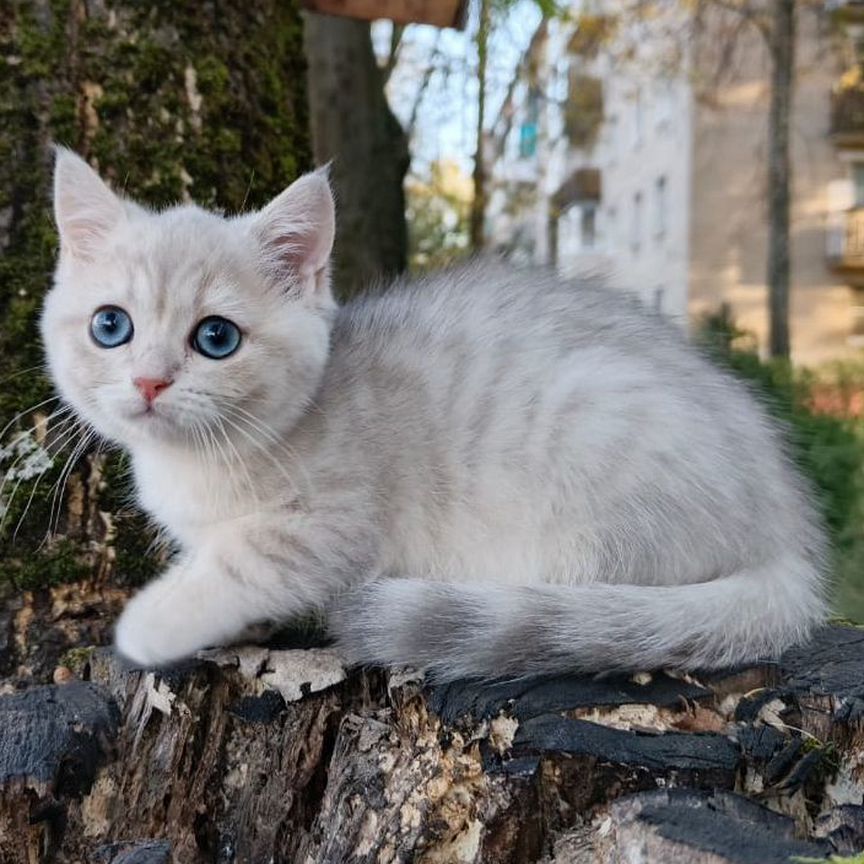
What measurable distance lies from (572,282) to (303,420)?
0.80 metres

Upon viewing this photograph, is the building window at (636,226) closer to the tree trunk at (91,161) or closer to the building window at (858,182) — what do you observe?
the building window at (858,182)

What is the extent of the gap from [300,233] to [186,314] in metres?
0.31

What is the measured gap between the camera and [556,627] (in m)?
1.62

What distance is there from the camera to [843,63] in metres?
13.8

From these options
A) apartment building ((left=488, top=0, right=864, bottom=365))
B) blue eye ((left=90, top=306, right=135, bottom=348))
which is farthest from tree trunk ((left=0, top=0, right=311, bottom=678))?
apartment building ((left=488, top=0, right=864, bottom=365))

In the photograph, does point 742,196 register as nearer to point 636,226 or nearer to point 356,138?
point 636,226

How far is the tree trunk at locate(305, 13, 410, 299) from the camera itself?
19.6 feet

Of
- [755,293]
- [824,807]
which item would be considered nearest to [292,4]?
[824,807]

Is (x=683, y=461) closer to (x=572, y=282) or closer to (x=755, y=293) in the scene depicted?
(x=572, y=282)

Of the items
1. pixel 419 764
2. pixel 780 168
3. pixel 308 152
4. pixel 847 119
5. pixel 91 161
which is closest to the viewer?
pixel 419 764

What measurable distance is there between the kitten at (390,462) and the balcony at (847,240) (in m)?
17.1

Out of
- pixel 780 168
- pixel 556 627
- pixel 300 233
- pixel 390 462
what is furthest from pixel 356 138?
pixel 780 168

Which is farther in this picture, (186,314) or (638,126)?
(638,126)

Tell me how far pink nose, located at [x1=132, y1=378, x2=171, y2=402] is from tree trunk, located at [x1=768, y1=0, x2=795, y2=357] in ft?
30.9
